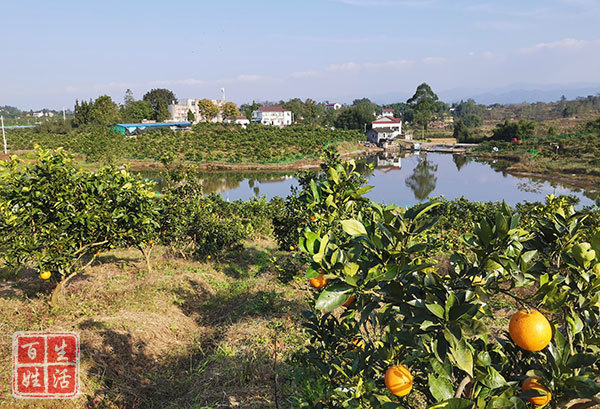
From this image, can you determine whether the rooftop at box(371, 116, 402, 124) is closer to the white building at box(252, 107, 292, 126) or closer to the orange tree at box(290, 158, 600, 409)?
the white building at box(252, 107, 292, 126)

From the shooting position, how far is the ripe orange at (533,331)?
5.54ft

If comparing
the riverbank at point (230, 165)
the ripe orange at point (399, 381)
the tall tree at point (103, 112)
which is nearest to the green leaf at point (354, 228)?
the ripe orange at point (399, 381)

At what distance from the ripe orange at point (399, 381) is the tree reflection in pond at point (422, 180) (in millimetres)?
30067

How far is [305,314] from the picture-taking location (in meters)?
2.85

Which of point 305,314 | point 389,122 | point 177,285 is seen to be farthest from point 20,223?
point 389,122

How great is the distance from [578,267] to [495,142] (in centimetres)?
6292

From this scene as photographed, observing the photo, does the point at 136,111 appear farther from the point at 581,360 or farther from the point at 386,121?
the point at 581,360

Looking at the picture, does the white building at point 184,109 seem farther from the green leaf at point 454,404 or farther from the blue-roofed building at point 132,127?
the green leaf at point 454,404

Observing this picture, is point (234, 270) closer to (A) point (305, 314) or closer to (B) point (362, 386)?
(A) point (305, 314)

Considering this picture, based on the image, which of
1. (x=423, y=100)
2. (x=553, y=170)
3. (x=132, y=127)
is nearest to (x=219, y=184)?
(x=553, y=170)

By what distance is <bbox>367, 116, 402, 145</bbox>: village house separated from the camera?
69.5 meters

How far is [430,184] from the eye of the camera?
36.5 m

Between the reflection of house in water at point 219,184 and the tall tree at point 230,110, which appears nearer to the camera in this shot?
the reflection of house in water at point 219,184

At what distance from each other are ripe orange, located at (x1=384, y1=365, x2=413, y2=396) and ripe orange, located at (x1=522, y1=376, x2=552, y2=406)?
60 cm
